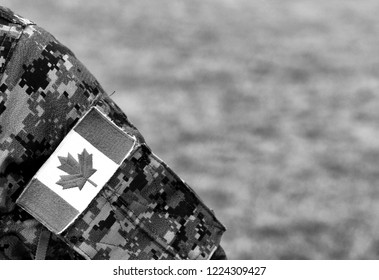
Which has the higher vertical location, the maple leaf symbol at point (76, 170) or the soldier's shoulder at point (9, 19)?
the soldier's shoulder at point (9, 19)

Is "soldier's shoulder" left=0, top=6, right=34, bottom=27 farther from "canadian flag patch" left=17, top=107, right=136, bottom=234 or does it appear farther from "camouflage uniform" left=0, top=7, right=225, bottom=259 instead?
"canadian flag patch" left=17, top=107, right=136, bottom=234

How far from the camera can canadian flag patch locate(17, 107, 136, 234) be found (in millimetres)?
994

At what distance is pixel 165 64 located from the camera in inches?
96.4

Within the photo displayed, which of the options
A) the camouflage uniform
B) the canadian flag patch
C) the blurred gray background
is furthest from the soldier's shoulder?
the blurred gray background

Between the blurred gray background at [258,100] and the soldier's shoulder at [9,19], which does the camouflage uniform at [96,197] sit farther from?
the blurred gray background at [258,100]

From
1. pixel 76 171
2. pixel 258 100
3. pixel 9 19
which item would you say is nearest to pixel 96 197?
pixel 76 171

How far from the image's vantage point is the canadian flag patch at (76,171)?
3.26ft

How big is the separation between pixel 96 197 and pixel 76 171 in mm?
60

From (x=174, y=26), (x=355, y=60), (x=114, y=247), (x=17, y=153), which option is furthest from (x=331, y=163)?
(x=17, y=153)

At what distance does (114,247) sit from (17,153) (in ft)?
0.81

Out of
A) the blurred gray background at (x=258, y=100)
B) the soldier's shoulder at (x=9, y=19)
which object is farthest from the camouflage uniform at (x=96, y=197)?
the blurred gray background at (x=258, y=100)

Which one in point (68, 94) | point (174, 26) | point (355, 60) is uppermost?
point (355, 60)

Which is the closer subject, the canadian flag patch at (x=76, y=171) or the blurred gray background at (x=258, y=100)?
Answer: the canadian flag patch at (x=76, y=171)
